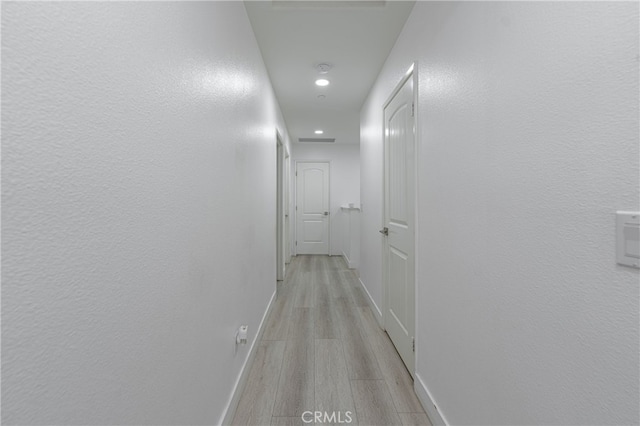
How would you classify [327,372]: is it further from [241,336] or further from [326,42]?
[326,42]

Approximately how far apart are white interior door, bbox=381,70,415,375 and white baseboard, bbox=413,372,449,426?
0.47ft

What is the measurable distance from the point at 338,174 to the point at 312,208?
93 cm

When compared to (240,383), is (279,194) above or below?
above

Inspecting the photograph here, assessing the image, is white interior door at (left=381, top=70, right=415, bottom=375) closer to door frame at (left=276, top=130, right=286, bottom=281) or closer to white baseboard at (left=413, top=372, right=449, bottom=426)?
white baseboard at (left=413, top=372, right=449, bottom=426)

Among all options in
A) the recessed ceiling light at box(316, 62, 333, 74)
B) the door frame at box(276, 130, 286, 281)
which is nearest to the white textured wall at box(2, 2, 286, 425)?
the recessed ceiling light at box(316, 62, 333, 74)

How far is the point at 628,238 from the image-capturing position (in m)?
0.63

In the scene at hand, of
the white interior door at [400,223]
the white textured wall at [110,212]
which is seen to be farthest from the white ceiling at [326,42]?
the white textured wall at [110,212]

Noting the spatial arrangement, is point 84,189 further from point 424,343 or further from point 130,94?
point 424,343

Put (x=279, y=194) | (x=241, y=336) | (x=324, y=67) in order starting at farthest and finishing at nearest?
(x=279, y=194), (x=324, y=67), (x=241, y=336)

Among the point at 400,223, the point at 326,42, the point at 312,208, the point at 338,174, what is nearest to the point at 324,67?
the point at 326,42

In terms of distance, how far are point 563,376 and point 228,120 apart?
5.38 feet

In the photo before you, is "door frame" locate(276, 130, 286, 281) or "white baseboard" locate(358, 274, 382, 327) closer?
"white baseboard" locate(358, 274, 382, 327)

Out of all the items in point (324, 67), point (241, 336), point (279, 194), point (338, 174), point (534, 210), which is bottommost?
point (241, 336)

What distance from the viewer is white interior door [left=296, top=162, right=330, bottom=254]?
6.38 metres
